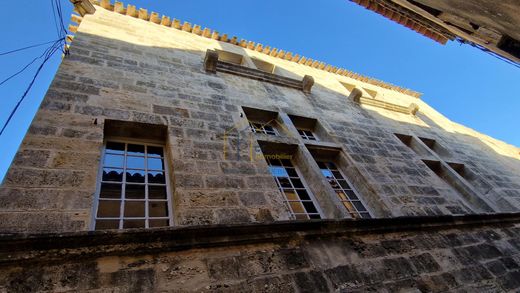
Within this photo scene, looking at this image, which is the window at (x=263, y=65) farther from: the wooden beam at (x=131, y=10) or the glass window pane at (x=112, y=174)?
the glass window pane at (x=112, y=174)

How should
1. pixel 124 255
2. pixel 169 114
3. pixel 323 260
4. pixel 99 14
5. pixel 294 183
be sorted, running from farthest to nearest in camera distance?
pixel 99 14 < pixel 294 183 < pixel 169 114 < pixel 323 260 < pixel 124 255

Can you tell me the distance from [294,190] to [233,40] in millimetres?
5891

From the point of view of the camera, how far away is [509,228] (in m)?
4.46

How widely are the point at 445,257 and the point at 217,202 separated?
2.64m

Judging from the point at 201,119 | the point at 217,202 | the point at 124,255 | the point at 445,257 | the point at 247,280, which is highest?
the point at 201,119

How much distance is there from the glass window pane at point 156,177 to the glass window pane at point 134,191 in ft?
0.50

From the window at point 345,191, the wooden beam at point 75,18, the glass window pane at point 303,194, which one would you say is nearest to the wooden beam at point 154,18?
the wooden beam at point 75,18

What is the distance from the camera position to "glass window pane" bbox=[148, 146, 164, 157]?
358 centimetres

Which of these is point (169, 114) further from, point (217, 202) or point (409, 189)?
point (409, 189)

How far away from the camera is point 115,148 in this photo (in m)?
3.44

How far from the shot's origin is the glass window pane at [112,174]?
3.06 m

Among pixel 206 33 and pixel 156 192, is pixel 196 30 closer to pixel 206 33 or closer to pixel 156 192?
pixel 206 33

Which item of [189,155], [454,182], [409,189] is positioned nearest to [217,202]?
[189,155]

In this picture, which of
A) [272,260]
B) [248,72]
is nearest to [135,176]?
[272,260]
